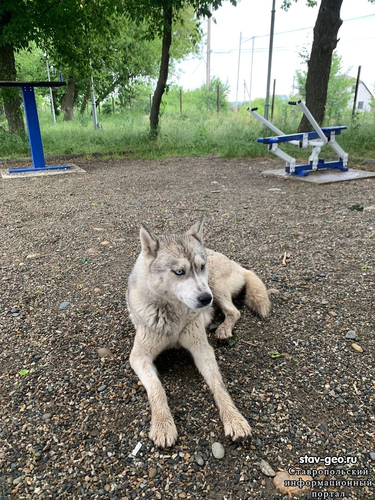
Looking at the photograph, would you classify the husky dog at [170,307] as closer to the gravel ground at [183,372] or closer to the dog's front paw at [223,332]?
the gravel ground at [183,372]

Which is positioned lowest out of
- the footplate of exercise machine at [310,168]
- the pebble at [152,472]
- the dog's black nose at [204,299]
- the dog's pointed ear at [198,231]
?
the pebble at [152,472]

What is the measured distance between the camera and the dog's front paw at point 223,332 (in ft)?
9.43

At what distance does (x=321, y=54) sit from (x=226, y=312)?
10.5m

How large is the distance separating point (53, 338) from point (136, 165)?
8554mm

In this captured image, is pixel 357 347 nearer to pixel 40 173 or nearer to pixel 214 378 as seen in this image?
pixel 214 378

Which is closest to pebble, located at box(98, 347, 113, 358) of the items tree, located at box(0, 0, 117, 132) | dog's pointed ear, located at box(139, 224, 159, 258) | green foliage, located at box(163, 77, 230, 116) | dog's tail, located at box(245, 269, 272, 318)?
dog's pointed ear, located at box(139, 224, 159, 258)

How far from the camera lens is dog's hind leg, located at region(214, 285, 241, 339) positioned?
2896 mm

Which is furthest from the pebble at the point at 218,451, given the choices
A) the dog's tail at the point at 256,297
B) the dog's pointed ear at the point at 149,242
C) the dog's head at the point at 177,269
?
the dog's tail at the point at 256,297

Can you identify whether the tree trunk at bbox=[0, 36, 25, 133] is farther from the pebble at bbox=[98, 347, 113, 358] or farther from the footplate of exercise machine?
the pebble at bbox=[98, 347, 113, 358]

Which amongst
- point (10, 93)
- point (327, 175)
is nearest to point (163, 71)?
point (10, 93)

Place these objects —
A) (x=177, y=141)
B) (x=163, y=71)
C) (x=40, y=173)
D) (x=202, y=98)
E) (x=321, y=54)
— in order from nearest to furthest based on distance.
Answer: (x=40, y=173) < (x=321, y=54) < (x=163, y=71) < (x=177, y=141) < (x=202, y=98)

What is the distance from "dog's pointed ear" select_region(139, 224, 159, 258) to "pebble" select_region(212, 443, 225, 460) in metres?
1.25

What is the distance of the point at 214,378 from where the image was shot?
7.63 ft

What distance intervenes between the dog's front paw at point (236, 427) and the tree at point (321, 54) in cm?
1080
